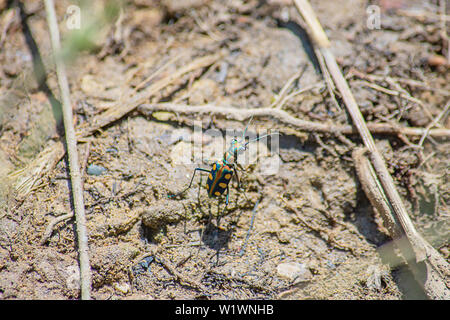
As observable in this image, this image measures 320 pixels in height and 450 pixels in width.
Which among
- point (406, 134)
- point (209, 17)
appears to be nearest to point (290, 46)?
point (209, 17)

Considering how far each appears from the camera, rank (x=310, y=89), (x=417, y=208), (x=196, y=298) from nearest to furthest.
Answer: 1. (x=196, y=298)
2. (x=417, y=208)
3. (x=310, y=89)

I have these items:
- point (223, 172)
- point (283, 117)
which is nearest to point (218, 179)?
point (223, 172)

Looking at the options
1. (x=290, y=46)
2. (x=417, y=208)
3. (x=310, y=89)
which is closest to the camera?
(x=417, y=208)

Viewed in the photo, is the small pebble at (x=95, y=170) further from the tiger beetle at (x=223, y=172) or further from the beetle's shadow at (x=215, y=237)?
the beetle's shadow at (x=215, y=237)

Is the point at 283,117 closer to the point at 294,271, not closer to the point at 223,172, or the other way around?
the point at 223,172

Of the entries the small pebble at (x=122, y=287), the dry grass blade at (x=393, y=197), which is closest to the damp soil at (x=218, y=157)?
the small pebble at (x=122, y=287)

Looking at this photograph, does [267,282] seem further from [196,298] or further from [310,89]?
[310,89]
